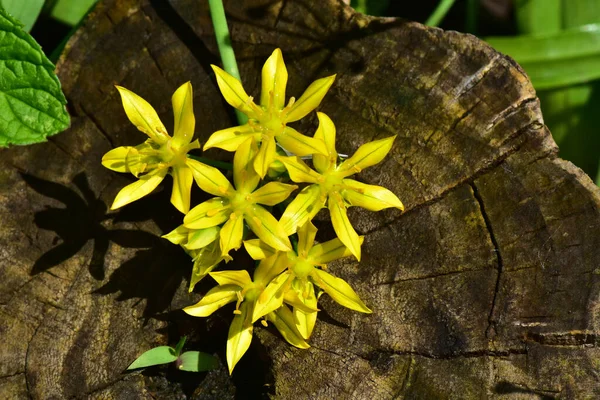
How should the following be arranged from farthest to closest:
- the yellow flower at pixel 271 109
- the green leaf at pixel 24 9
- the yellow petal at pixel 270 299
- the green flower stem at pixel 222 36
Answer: the green leaf at pixel 24 9, the green flower stem at pixel 222 36, the yellow flower at pixel 271 109, the yellow petal at pixel 270 299

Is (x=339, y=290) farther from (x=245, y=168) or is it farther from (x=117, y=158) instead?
(x=117, y=158)

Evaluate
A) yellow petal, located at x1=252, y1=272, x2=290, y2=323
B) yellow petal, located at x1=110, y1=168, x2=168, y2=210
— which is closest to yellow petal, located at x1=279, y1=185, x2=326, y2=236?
yellow petal, located at x1=252, y1=272, x2=290, y2=323

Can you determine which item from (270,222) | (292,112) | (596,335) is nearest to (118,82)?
(292,112)

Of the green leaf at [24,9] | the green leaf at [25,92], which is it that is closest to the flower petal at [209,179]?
the green leaf at [25,92]

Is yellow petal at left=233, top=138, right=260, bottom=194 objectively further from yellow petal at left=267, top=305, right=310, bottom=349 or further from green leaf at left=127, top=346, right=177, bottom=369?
green leaf at left=127, top=346, right=177, bottom=369

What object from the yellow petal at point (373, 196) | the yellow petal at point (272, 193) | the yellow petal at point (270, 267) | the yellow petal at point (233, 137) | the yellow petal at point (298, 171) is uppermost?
the yellow petal at point (373, 196)

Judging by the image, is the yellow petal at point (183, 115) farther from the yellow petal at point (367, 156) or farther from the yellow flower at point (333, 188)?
the yellow petal at point (367, 156)
